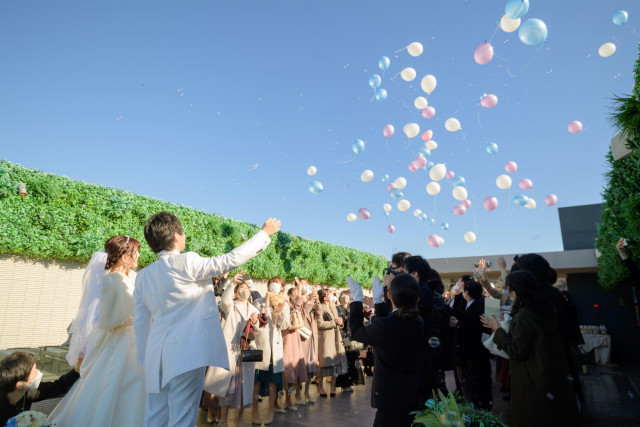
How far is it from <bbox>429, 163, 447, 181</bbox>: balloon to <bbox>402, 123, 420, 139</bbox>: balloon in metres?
1.02

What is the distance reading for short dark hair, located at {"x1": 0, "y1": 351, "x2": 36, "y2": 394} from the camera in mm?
2873

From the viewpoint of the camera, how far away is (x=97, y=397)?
2811 mm

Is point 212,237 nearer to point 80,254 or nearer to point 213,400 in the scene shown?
point 80,254

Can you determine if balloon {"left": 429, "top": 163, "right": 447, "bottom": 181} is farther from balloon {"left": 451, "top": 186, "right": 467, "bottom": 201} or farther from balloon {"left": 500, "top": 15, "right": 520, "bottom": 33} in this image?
balloon {"left": 500, "top": 15, "right": 520, "bottom": 33}

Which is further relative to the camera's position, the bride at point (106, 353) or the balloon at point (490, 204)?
the balloon at point (490, 204)

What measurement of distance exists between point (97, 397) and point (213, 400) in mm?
2796

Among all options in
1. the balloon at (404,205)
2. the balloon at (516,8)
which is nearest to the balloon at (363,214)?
the balloon at (404,205)

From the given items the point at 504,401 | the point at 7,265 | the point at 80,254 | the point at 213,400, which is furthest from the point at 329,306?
the point at 7,265

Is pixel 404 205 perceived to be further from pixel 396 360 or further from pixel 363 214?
pixel 396 360

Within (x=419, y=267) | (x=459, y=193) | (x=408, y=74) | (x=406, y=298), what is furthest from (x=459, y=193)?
(x=406, y=298)

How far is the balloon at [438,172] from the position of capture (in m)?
9.12

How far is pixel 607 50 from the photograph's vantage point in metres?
6.14

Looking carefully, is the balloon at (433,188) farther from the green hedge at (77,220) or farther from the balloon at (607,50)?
the green hedge at (77,220)

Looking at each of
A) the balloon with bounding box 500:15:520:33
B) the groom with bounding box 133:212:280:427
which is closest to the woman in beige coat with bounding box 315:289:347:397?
the groom with bounding box 133:212:280:427
